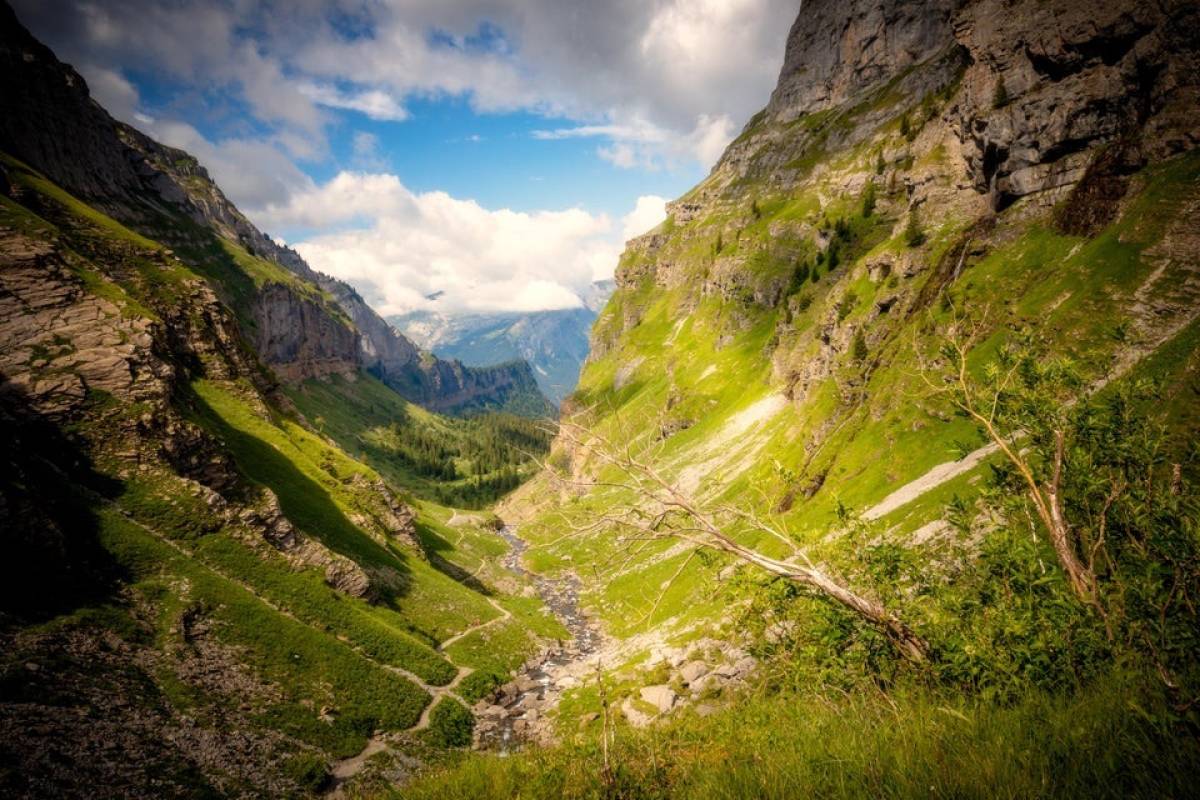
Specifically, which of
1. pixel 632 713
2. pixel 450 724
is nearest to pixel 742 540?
pixel 632 713

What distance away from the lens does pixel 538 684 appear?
46.5 m

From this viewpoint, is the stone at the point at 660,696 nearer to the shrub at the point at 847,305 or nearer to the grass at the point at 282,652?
the grass at the point at 282,652

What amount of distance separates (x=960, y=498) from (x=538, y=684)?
46147 millimetres

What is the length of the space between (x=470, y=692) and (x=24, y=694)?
90.2 feet

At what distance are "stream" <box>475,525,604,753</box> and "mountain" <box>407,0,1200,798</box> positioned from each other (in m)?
1.93

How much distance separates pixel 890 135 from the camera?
153m

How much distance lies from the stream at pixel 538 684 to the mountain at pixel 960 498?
193 cm

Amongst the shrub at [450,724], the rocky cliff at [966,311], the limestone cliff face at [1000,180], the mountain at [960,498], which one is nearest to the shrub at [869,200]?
the limestone cliff face at [1000,180]

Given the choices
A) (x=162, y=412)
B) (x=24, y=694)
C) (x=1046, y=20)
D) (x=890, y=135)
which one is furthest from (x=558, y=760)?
(x=890, y=135)

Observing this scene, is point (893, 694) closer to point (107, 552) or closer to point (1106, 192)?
point (107, 552)

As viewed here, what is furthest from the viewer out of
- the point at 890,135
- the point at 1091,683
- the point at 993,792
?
the point at 890,135

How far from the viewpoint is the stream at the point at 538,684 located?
123 feet

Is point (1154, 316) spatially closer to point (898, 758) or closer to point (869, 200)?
point (898, 758)

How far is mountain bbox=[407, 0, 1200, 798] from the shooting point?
5.98 metres
